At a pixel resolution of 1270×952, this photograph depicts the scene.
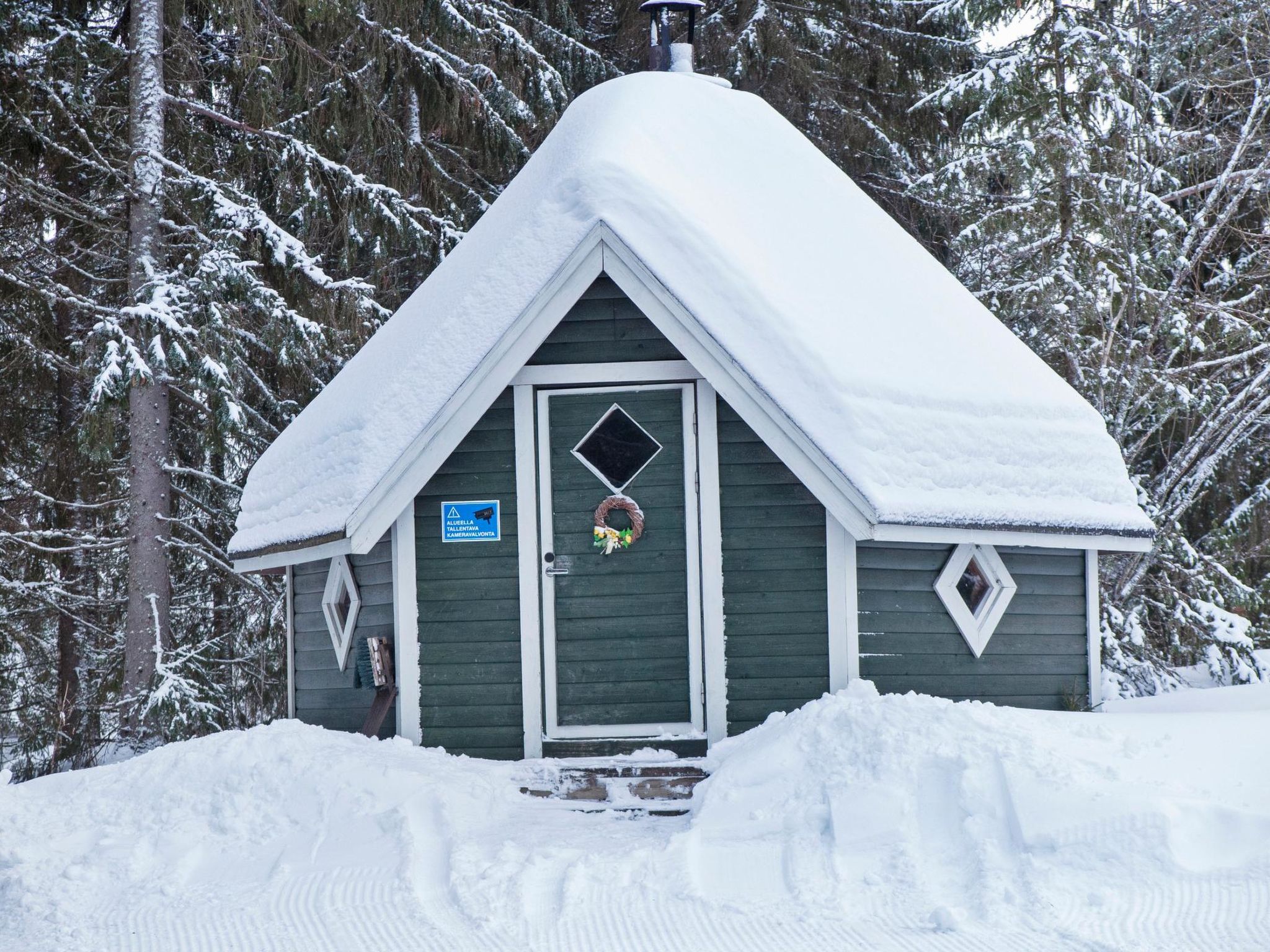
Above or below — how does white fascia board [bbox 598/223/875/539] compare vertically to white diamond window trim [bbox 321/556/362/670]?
above

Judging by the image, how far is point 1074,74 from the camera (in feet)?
46.6

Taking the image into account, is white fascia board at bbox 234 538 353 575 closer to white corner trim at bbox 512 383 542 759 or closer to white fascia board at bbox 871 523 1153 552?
white corner trim at bbox 512 383 542 759

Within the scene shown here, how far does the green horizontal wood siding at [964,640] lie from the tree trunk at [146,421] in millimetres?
7181

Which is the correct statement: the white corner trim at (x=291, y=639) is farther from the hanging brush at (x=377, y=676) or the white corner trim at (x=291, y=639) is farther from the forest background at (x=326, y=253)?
the forest background at (x=326, y=253)

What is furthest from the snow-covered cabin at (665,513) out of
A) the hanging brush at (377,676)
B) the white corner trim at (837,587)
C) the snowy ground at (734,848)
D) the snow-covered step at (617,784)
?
the snowy ground at (734,848)

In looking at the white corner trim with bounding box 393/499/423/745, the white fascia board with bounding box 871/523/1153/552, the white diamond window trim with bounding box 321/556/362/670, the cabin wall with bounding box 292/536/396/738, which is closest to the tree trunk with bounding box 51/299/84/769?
the cabin wall with bounding box 292/536/396/738

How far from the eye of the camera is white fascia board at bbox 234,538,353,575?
7.25 m

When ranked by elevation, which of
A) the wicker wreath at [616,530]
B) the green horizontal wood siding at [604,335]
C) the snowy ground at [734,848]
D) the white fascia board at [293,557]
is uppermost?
the green horizontal wood siding at [604,335]

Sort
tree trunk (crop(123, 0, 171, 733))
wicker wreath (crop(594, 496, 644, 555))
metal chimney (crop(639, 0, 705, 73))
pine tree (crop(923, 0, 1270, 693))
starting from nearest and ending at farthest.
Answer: wicker wreath (crop(594, 496, 644, 555)) < metal chimney (crop(639, 0, 705, 73)) < tree trunk (crop(123, 0, 171, 733)) < pine tree (crop(923, 0, 1270, 693))

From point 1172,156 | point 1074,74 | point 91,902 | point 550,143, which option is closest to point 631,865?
point 91,902

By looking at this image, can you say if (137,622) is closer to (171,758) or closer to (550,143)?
(171,758)

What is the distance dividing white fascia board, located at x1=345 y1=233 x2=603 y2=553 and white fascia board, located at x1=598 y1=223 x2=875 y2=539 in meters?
0.20

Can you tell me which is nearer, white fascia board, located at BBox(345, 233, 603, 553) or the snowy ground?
the snowy ground

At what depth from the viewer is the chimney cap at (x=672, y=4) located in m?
10.5
